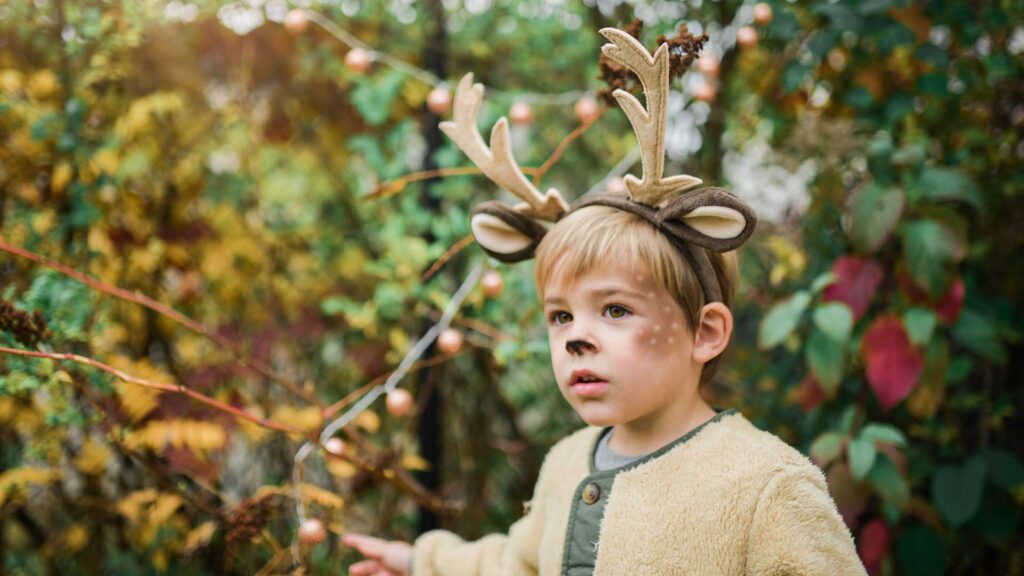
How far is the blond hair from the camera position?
42.8 inches

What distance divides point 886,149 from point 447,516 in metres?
1.31

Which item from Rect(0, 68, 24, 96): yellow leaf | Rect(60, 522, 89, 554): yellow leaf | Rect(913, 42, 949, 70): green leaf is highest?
Rect(913, 42, 949, 70): green leaf

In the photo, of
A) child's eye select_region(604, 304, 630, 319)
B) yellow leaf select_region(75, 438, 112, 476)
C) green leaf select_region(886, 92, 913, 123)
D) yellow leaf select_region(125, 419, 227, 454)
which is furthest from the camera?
yellow leaf select_region(75, 438, 112, 476)

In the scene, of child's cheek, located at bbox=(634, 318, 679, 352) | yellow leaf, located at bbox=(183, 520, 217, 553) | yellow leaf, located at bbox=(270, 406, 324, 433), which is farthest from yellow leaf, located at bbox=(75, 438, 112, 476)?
child's cheek, located at bbox=(634, 318, 679, 352)

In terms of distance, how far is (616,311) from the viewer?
3.60 ft

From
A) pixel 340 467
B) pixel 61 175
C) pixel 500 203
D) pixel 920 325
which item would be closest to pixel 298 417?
pixel 340 467

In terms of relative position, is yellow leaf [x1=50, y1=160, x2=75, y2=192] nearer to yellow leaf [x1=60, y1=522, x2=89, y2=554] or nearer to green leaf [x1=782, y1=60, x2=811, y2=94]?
yellow leaf [x1=60, y1=522, x2=89, y2=554]

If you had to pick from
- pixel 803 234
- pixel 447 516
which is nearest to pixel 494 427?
pixel 447 516

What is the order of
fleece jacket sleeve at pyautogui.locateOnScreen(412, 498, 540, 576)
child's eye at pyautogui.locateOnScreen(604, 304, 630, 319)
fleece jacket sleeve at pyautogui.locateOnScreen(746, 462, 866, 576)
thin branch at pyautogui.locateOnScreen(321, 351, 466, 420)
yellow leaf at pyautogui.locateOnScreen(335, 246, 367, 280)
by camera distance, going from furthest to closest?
yellow leaf at pyautogui.locateOnScreen(335, 246, 367, 280) < thin branch at pyautogui.locateOnScreen(321, 351, 466, 420) < fleece jacket sleeve at pyautogui.locateOnScreen(412, 498, 540, 576) < child's eye at pyautogui.locateOnScreen(604, 304, 630, 319) < fleece jacket sleeve at pyautogui.locateOnScreen(746, 462, 866, 576)

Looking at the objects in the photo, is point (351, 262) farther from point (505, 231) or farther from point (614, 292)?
point (614, 292)

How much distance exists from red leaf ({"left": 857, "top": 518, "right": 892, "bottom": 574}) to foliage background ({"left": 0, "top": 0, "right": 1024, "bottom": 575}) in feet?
0.04

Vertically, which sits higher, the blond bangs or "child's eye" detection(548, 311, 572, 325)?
the blond bangs

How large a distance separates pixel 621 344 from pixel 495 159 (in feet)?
1.18

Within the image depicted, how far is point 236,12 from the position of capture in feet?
6.35
